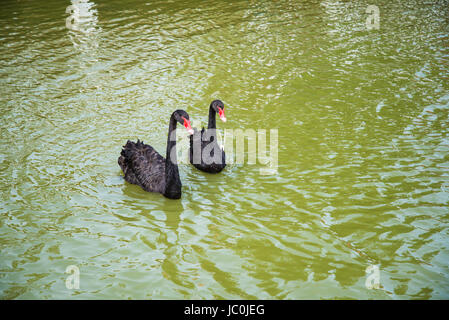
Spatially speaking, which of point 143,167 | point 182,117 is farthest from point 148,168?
point 182,117

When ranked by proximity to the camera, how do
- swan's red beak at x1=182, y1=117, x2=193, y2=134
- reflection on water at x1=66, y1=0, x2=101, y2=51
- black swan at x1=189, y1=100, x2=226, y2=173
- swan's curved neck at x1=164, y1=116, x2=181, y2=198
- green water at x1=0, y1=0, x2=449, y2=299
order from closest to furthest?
green water at x1=0, y1=0, x2=449, y2=299, swan's red beak at x1=182, y1=117, x2=193, y2=134, swan's curved neck at x1=164, y1=116, x2=181, y2=198, black swan at x1=189, y1=100, x2=226, y2=173, reflection on water at x1=66, y1=0, x2=101, y2=51

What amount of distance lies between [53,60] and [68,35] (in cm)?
209

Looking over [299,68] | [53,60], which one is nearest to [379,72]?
[299,68]

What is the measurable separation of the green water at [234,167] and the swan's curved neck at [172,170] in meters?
0.22

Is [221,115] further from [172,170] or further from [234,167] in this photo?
[172,170]

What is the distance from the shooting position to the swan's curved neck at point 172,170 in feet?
17.0

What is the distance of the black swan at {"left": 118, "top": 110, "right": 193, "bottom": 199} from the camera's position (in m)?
5.20

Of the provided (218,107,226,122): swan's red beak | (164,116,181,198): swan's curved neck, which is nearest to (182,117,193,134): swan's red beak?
(164,116,181,198): swan's curved neck

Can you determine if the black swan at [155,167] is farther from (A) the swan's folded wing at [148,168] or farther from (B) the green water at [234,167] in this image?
(B) the green water at [234,167]

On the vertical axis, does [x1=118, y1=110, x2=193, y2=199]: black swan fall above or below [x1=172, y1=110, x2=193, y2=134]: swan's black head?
below

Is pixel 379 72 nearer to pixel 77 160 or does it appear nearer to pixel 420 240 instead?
pixel 420 240

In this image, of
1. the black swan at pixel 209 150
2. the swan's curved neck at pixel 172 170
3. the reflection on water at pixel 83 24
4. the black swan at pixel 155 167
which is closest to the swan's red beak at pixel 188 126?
the black swan at pixel 155 167

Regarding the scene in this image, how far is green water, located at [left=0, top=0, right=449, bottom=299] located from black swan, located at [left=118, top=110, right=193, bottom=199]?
16 centimetres

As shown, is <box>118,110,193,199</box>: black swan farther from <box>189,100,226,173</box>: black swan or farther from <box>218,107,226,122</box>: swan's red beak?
<box>218,107,226,122</box>: swan's red beak
